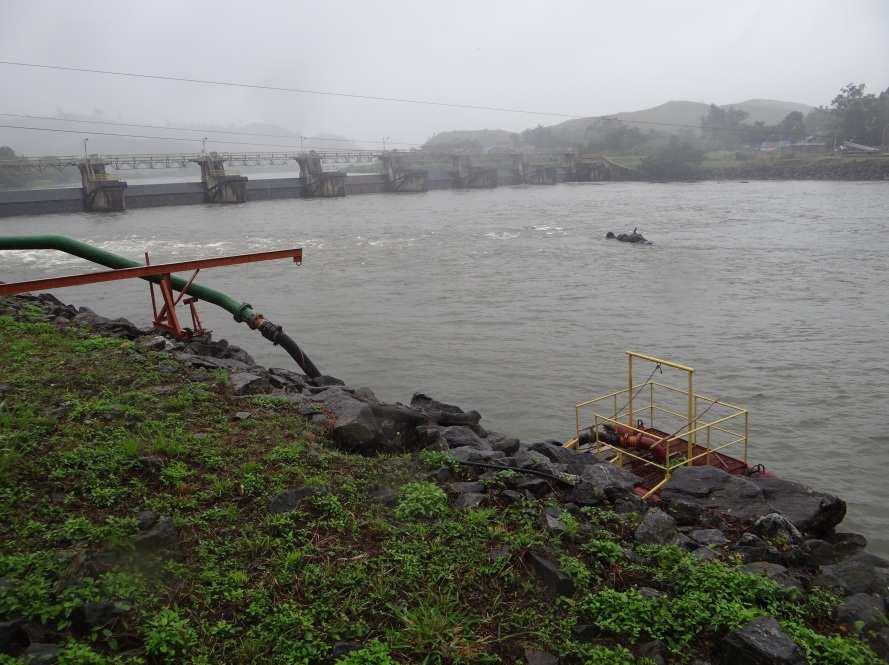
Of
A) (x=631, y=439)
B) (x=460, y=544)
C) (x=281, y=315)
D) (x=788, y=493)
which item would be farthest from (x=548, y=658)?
(x=281, y=315)

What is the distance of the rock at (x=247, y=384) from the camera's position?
26.5 ft

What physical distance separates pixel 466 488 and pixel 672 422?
6347mm

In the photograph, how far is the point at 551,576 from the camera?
4.51 m

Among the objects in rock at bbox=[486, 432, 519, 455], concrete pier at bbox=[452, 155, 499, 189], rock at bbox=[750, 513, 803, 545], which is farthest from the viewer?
concrete pier at bbox=[452, 155, 499, 189]

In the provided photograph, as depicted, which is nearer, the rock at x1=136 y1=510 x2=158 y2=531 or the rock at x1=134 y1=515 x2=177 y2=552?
the rock at x1=134 y1=515 x2=177 y2=552

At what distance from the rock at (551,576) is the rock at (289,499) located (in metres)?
1.81

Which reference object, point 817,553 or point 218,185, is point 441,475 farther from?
point 218,185

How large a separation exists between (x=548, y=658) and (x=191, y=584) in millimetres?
2228

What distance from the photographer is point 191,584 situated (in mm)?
4234

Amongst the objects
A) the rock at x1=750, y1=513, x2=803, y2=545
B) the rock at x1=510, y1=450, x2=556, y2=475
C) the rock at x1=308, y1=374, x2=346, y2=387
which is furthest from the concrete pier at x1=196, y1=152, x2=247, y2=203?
the rock at x1=750, y1=513, x2=803, y2=545

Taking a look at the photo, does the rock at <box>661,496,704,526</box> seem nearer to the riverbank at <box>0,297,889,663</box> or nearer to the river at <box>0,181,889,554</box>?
the riverbank at <box>0,297,889,663</box>

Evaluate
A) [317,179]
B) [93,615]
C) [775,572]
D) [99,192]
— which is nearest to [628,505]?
[775,572]

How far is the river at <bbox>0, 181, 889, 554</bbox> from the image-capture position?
11.4m

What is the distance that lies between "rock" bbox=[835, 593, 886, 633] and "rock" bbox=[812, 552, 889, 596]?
0.22 metres
